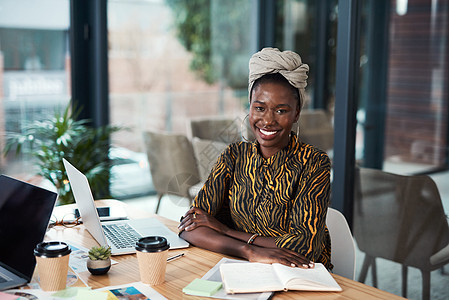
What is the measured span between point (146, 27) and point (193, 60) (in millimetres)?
431

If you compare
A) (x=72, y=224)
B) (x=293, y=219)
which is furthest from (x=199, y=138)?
(x=293, y=219)

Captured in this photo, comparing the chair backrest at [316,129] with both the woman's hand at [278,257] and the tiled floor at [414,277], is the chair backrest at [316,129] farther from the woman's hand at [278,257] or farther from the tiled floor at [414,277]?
the woman's hand at [278,257]

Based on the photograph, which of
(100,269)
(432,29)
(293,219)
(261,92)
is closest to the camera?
(100,269)

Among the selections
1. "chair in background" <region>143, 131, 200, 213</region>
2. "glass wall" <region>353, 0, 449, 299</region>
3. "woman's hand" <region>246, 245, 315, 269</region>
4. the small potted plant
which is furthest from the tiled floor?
the small potted plant

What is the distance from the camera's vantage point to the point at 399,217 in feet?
8.28

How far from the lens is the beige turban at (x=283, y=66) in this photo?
1.84 m

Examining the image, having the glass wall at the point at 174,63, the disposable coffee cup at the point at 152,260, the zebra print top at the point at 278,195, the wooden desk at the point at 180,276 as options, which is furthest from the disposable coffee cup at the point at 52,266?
the glass wall at the point at 174,63

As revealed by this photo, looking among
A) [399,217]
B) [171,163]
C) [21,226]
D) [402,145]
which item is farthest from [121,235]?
[171,163]

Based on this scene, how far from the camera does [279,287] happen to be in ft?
4.78

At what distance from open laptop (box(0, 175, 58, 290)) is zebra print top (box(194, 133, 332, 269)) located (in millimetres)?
632

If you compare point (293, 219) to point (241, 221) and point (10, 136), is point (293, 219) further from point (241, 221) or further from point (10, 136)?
point (10, 136)

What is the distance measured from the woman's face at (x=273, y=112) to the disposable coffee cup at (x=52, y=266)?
2.67ft

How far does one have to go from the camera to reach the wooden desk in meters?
1.45

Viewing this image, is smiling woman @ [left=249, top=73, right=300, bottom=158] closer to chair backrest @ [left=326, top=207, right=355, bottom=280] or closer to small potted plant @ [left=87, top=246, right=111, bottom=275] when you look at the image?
chair backrest @ [left=326, top=207, right=355, bottom=280]
